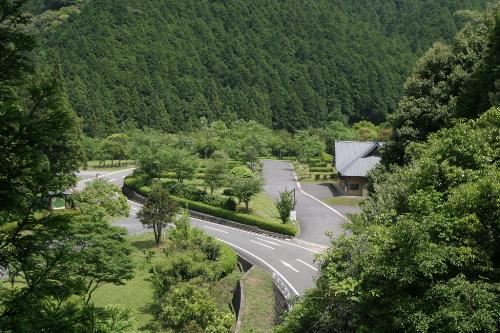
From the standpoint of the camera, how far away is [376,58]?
5012 inches

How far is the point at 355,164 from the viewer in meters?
48.2

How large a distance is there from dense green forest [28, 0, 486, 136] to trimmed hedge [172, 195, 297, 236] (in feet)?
157

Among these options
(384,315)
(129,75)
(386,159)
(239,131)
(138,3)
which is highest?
(138,3)

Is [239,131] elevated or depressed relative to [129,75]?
depressed

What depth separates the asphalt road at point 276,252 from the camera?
2678 centimetres

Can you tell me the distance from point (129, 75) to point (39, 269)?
330 feet

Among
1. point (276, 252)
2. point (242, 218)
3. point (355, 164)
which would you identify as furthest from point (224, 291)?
point (355, 164)

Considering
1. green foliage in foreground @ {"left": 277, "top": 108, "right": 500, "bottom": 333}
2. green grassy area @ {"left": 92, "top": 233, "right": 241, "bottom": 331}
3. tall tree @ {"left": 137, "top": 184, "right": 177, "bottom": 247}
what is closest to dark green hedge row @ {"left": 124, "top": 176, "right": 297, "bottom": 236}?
tall tree @ {"left": 137, "top": 184, "right": 177, "bottom": 247}

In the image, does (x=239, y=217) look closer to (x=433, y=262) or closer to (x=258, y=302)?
(x=258, y=302)

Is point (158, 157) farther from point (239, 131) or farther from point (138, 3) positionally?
point (138, 3)

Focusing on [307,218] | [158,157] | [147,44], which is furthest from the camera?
[147,44]

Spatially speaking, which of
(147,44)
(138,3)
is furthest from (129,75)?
(138,3)

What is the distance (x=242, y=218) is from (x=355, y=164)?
15254 millimetres

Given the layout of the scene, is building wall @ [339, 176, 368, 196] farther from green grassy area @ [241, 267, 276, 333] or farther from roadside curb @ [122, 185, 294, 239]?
green grassy area @ [241, 267, 276, 333]
